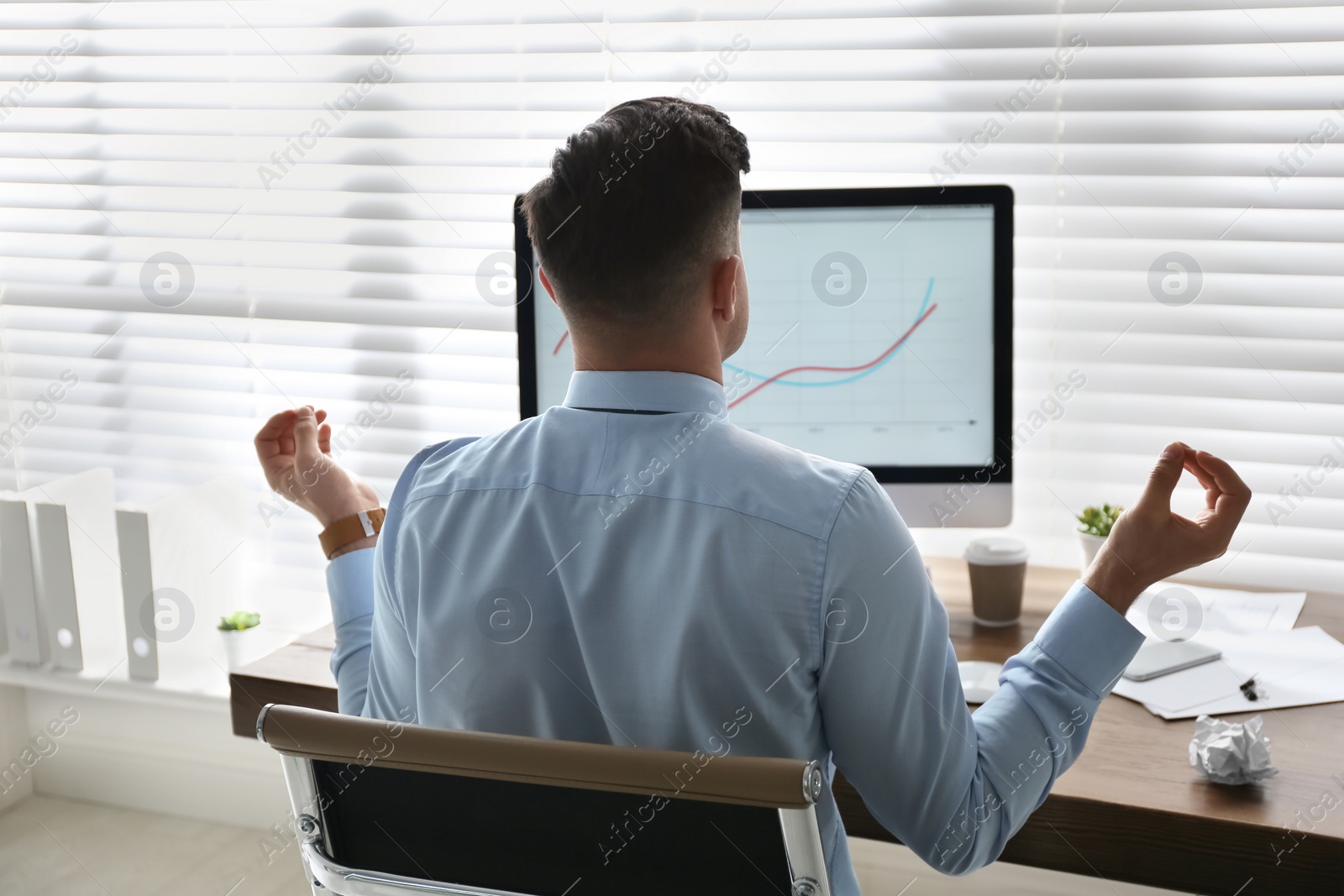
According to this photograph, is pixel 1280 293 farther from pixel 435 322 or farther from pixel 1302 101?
pixel 435 322

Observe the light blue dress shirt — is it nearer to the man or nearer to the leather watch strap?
the man

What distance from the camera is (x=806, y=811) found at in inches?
25.8

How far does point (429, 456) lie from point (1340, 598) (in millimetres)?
1354

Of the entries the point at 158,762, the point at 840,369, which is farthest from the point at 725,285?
the point at 158,762

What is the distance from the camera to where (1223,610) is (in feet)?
4.89

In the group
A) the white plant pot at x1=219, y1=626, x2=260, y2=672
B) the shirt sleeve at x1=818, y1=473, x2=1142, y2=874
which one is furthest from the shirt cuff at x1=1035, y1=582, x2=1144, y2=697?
the white plant pot at x1=219, y1=626, x2=260, y2=672

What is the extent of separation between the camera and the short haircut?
87 cm

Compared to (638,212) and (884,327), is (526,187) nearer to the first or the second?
(884,327)

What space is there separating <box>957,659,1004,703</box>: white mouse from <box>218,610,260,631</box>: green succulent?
4.47ft

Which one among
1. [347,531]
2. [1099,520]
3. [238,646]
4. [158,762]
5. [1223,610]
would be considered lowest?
[158,762]

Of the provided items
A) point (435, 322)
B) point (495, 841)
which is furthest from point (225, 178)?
point (495, 841)

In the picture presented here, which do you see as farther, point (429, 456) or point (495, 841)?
point (429, 456)

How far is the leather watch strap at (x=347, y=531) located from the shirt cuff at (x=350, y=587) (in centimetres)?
2

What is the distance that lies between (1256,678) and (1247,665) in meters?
0.04
